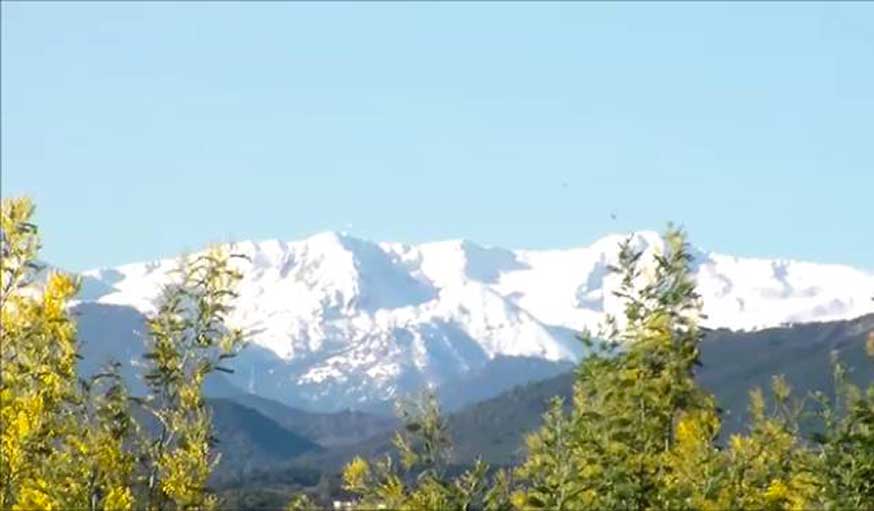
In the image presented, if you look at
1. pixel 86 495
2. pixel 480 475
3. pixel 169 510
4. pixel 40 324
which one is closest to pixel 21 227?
pixel 40 324

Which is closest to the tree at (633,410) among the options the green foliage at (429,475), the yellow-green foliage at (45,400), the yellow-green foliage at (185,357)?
the green foliage at (429,475)

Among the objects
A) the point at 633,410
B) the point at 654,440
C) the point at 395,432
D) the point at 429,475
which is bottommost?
the point at 429,475

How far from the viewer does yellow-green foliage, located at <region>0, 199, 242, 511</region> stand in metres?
23.5

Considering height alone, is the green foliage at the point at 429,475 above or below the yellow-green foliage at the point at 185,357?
below

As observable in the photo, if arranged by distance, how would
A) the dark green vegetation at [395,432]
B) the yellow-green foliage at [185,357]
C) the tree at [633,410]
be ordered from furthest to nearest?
the yellow-green foliage at [185,357], the tree at [633,410], the dark green vegetation at [395,432]

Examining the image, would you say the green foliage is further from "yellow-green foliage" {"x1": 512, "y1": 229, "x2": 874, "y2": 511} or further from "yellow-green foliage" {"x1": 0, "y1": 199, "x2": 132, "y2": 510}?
"yellow-green foliage" {"x1": 0, "y1": 199, "x2": 132, "y2": 510}

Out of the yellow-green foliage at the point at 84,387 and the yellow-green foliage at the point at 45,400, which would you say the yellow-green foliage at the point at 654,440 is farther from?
the yellow-green foliage at the point at 45,400

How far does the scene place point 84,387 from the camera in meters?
24.5

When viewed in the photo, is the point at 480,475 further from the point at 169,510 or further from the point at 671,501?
the point at 169,510

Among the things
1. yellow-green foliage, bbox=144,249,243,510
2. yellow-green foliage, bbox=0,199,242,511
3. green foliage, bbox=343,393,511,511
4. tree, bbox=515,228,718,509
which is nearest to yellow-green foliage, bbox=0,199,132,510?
yellow-green foliage, bbox=0,199,242,511

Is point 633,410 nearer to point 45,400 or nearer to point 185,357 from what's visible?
point 185,357

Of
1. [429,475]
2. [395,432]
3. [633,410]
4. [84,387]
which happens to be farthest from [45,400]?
[633,410]

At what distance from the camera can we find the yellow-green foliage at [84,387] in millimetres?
23531

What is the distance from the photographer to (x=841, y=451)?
33.0 metres
